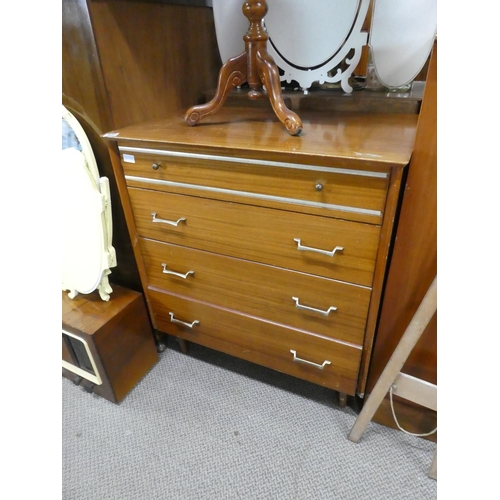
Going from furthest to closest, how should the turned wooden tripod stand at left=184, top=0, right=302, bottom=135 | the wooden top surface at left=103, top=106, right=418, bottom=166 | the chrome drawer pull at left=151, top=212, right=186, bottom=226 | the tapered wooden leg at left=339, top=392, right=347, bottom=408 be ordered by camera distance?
the tapered wooden leg at left=339, top=392, right=347, bottom=408, the chrome drawer pull at left=151, top=212, right=186, bottom=226, the turned wooden tripod stand at left=184, top=0, right=302, bottom=135, the wooden top surface at left=103, top=106, right=418, bottom=166

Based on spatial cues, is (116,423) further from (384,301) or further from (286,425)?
(384,301)

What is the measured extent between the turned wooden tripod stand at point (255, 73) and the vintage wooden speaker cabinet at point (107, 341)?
0.65 metres

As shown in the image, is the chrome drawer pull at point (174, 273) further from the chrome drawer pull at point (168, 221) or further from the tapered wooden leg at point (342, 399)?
the tapered wooden leg at point (342, 399)

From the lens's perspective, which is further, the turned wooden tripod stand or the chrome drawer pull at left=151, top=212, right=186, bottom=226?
the chrome drawer pull at left=151, top=212, right=186, bottom=226

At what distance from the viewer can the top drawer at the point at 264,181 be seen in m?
0.74

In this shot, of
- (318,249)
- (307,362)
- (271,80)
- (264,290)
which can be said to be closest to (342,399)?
(307,362)

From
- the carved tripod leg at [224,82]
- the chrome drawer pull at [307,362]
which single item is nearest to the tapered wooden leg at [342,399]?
the chrome drawer pull at [307,362]

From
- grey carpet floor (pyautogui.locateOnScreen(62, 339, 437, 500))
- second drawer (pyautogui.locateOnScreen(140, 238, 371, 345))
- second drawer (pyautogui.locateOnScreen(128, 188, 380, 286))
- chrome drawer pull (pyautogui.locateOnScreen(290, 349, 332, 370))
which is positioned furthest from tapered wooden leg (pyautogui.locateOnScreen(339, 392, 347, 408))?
second drawer (pyautogui.locateOnScreen(128, 188, 380, 286))

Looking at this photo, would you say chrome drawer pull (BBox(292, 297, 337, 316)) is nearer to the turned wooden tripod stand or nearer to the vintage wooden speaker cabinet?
the turned wooden tripod stand

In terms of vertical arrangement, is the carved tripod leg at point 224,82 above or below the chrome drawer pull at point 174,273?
above

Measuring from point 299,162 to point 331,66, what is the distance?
52 centimetres

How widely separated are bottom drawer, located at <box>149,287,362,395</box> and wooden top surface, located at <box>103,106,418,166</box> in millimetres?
518

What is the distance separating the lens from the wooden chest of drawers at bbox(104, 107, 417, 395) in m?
0.76

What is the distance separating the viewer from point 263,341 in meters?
1.09
